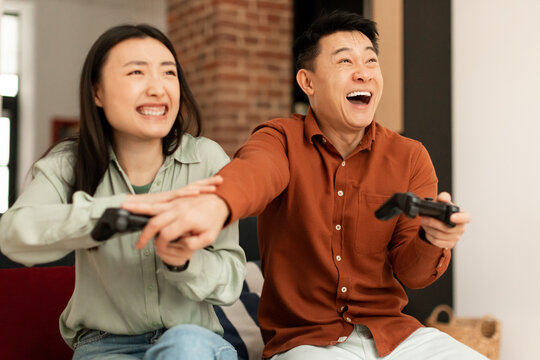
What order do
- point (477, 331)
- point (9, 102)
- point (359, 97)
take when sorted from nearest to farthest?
point (359, 97)
point (477, 331)
point (9, 102)

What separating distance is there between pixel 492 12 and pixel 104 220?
7.91 feet

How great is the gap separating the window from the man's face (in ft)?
17.1

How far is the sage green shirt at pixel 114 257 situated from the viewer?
115 centimetres

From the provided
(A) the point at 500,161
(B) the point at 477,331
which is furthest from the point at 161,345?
(A) the point at 500,161

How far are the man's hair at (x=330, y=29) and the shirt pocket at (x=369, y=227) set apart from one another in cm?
41

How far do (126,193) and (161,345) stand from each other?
377 millimetres

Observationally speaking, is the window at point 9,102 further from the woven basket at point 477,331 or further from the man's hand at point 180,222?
the man's hand at point 180,222

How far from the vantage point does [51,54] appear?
650cm

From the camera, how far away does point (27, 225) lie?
3.79 ft

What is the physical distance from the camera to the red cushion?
1.64 metres

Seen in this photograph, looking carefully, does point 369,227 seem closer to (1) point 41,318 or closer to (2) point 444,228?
(2) point 444,228

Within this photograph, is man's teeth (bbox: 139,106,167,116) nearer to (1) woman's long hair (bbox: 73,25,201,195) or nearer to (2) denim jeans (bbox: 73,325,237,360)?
(1) woman's long hair (bbox: 73,25,201,195)

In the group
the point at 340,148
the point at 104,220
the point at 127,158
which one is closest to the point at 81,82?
the point at 127,158

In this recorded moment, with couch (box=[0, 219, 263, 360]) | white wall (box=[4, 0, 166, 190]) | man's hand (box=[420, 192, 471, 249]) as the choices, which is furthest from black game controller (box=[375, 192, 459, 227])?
white wall (box=[4, 0, 166, 190])
